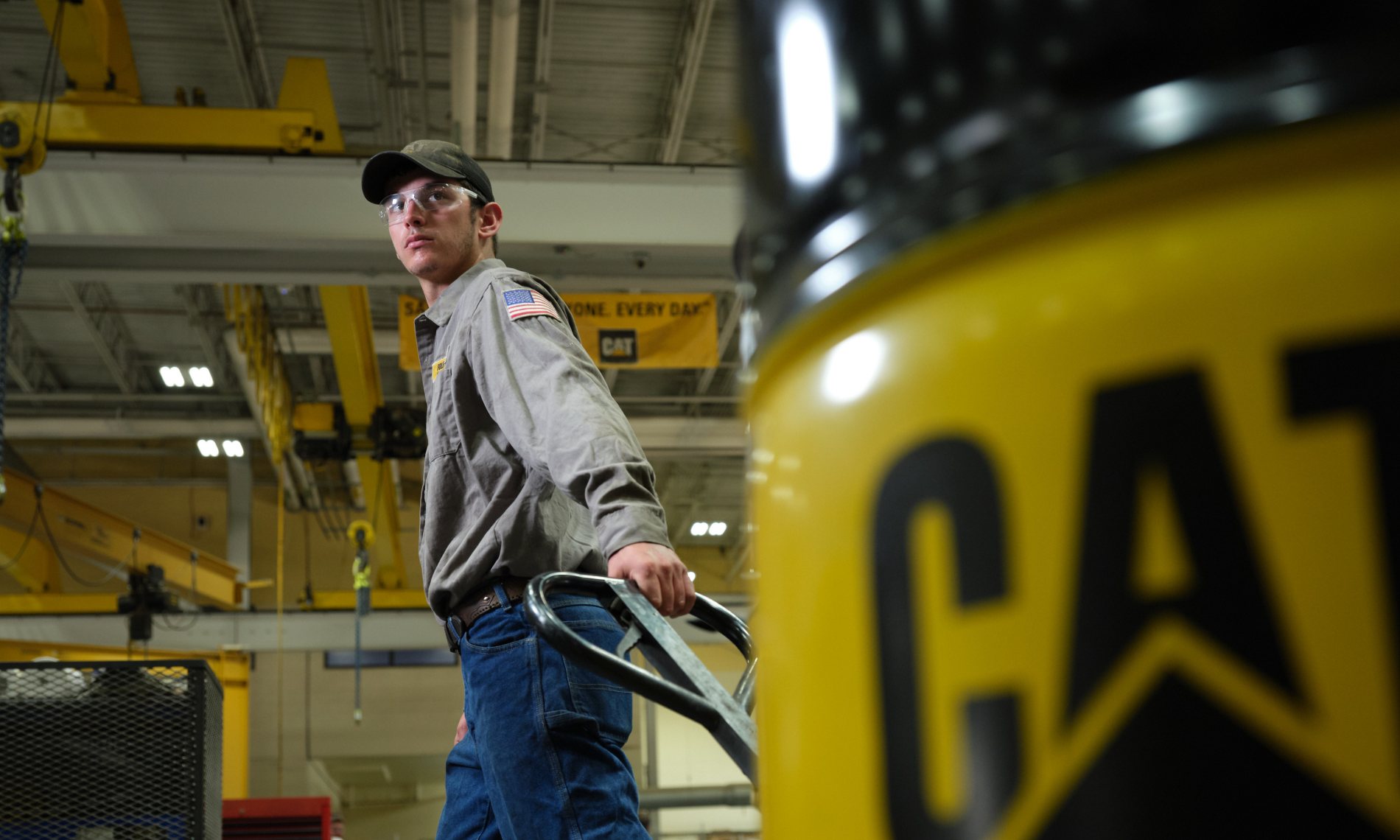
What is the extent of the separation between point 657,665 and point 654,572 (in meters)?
0.18

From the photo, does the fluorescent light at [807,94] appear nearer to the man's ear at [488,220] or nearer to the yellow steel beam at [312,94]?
the man's ear at [488,220]

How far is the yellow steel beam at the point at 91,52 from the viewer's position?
571 centimetres

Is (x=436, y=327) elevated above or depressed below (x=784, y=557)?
above

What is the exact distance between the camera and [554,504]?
164cm

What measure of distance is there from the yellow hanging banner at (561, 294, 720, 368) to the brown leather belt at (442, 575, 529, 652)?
19.7ft

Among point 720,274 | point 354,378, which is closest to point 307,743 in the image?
point 354,378

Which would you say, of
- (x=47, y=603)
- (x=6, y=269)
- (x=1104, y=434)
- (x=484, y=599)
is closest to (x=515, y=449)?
(x=484, y=599)

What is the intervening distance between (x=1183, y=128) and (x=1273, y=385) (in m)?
0.07

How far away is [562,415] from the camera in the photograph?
1.43 meters

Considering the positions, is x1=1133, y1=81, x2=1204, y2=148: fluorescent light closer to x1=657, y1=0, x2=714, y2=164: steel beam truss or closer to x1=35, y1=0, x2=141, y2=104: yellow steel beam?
x1=35, y1=0, x2=141, y2=104: yellow steel beam

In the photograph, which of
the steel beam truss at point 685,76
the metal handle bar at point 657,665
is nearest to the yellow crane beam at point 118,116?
the steel beam truss at point 685,76

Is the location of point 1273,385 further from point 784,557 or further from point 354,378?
point 354,378

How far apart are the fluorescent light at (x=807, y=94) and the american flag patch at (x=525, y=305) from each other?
1.21 meters

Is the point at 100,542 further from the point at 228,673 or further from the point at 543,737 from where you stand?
the point at 543,737
